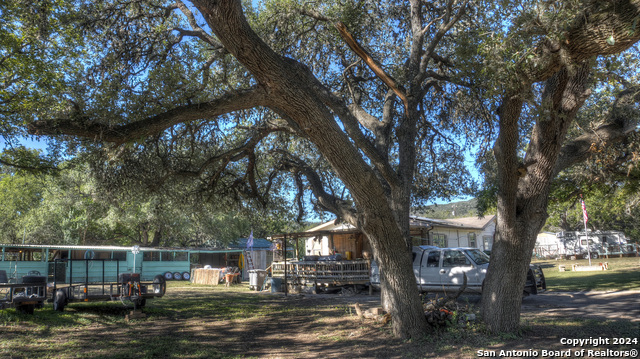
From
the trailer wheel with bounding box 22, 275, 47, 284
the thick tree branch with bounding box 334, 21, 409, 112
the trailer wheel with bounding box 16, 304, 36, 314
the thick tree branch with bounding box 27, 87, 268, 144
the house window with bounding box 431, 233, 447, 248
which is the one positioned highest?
the thick tree branch with bounding box 334, 21, 409, 112

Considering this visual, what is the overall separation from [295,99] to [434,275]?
10.1 meters

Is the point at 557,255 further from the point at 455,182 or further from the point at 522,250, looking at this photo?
the point at 522,250

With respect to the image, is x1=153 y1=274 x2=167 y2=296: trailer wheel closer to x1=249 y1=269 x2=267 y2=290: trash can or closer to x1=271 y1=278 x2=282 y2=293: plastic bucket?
x1=271 y1=278 x2=282 y2=293: plastic bucket

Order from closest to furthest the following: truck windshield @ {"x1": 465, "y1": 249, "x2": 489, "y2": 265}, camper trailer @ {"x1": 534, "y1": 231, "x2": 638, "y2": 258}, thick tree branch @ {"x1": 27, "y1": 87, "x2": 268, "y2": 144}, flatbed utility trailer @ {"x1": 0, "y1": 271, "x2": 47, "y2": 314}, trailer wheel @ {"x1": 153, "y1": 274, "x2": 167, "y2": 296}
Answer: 1. thick tree branch @ {"x1": 27, "y1": 87, "x2": 268, "y2": 144}
2. flatbed utility trailer @ {"x1": 0, "y1": 271, "x2": 47, "y2": 314}
3. trailer wheel @ {"x1": 153, "y1": 274, "x2": 167, "y2": 296}
4. truck windshield @ {"x1": 465, "y1": 249, "x2": 489, "y2": 265}
5. camper trailer @ {"x1": 534, "y1": 231, "x2": 638, "y2": 258}

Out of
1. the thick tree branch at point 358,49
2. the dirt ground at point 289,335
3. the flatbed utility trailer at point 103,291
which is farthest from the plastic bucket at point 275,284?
the thick tree branch at point 358,49

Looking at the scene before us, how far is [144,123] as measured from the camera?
6840 mm

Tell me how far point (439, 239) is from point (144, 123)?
2278cm

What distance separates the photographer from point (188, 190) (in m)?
14.5

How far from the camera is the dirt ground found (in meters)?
7.22

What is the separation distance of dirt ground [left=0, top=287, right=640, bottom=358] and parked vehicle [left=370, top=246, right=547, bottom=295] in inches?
52.0

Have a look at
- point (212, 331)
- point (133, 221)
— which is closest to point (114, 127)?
point (212, 331)

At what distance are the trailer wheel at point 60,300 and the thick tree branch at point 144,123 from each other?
7.46 metres

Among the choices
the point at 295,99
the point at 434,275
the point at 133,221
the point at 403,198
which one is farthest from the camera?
the point at 133,221

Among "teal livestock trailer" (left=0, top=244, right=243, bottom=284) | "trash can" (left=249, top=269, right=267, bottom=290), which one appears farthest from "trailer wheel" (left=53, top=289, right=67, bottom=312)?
"trash can" (left=249, top=269, right=267, bottom=290)
